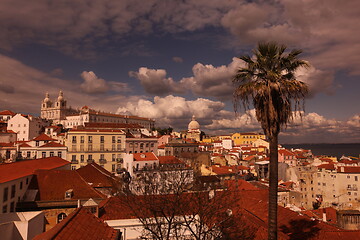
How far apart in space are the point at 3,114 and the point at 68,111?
41.4 m

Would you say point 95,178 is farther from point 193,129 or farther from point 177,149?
point 193,129

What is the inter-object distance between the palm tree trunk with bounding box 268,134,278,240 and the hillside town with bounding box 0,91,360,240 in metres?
3.66

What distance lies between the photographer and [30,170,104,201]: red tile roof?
2269 cm

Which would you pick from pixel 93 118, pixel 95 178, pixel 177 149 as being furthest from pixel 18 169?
pixel 93 118

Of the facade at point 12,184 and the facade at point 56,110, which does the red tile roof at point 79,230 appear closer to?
the facade at point 12,184

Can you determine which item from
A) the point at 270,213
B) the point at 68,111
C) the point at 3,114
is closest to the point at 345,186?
the point at 270,213

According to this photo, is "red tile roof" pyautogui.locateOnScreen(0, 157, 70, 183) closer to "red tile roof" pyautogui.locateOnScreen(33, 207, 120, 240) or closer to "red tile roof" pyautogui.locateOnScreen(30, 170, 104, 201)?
"red tile roof" pyautogui.locateOnScreen(30, 170, 104, 201)

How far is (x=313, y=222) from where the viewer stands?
1384cm

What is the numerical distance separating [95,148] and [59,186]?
92.0ft

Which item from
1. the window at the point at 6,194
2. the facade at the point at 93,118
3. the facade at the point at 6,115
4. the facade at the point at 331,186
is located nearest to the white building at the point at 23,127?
the facade at the point at 6,115

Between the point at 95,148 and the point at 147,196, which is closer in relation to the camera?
the point at 147,196

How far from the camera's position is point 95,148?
51.2 metres

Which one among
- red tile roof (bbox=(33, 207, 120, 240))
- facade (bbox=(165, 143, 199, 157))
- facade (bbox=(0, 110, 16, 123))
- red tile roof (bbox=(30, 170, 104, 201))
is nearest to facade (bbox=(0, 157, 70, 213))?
red tile roof (bbox=(30, 170, 104, 201))

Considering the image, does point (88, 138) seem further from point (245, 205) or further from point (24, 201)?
point (245, 205)
